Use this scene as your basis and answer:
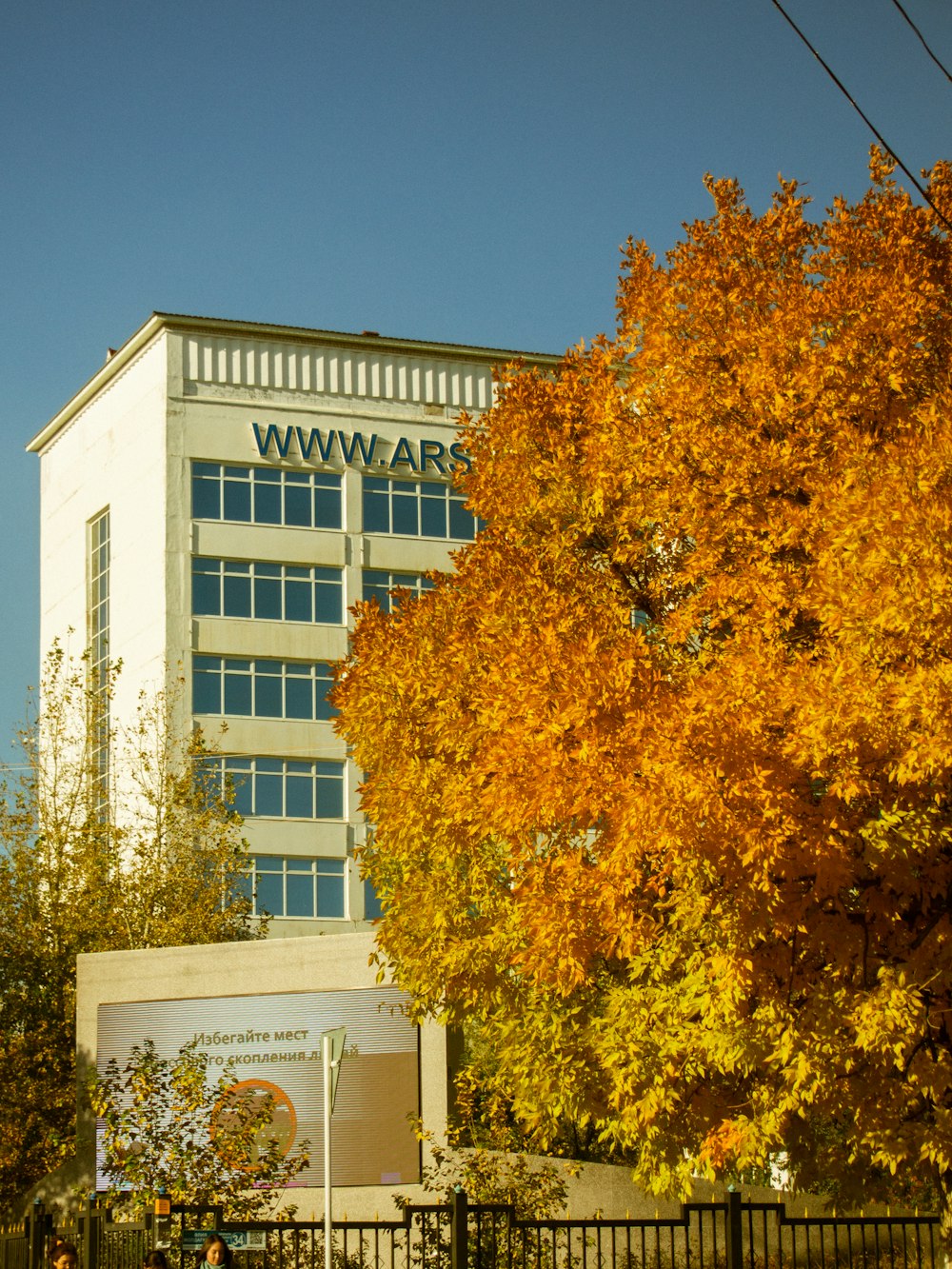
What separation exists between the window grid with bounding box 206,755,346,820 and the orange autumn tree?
36.4 meters

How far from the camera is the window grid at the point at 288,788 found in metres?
54.4

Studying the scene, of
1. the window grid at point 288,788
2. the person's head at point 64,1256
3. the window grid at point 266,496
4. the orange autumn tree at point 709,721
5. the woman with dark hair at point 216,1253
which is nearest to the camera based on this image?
the orange autumn tree at point 709,721

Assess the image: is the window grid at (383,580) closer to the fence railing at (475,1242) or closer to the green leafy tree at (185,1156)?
the fence railing at (475,1242)

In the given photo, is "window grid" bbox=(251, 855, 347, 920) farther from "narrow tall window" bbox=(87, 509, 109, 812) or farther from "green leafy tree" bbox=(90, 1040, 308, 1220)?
"green leafy tree" bbox=(90, 1040, 308, 1220)

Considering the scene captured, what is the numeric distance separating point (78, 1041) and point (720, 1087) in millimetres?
10895

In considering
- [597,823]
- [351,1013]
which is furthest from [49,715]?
[597,823]

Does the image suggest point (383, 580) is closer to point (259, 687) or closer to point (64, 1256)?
point (259, 687)

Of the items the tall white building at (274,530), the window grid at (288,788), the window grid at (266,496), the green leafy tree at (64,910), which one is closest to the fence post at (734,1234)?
the green leafy tree at (64,910)

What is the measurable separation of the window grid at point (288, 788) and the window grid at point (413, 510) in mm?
8558

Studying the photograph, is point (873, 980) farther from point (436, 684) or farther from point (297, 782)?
point (297, 782)

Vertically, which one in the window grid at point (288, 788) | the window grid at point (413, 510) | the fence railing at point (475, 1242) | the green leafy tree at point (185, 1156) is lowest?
the fence railing at point (475, 1242)

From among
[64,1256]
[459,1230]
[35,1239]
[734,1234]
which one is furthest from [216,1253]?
[734,1234]

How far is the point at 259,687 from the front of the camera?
55438mm

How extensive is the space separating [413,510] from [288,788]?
424 inches
